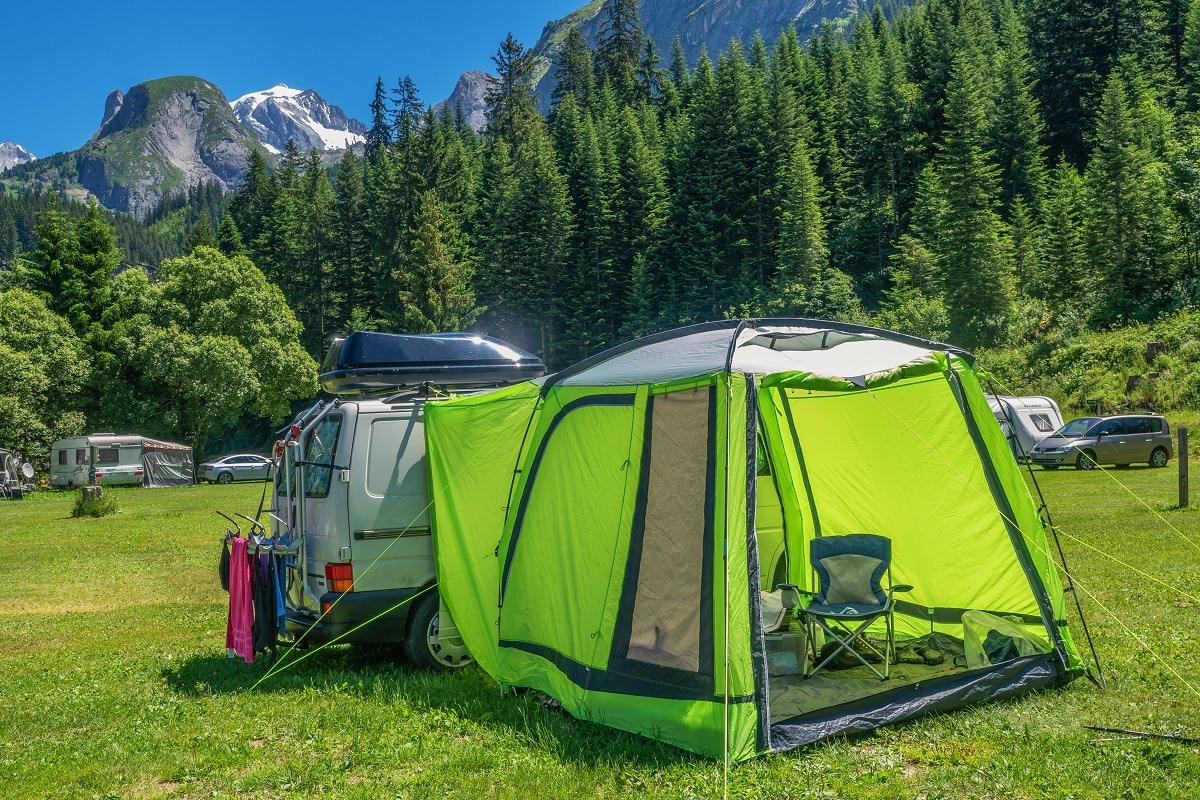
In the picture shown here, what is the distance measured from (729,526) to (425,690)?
278 cm

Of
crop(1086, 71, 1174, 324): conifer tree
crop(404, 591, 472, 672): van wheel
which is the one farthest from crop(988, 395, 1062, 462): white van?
crop(404, 591, 472, 672): van wheel

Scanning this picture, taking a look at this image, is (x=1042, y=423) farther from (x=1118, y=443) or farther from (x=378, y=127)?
(x=378, y=127)

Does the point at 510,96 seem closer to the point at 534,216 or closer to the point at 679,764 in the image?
the point at 534,216

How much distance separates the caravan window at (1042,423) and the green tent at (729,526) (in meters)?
19.5

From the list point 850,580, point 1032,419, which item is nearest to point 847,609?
point 850,580

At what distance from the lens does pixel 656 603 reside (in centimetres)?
554

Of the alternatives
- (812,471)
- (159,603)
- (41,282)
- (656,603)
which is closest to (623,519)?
(656,603)

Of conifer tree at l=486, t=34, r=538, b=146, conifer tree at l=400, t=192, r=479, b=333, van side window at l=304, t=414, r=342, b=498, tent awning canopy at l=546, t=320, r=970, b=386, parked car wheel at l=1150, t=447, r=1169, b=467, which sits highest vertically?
conifer tree at l=486, t=34, r=538, b=146

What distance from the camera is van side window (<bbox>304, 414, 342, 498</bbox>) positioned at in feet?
23.1

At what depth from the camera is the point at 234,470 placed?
37.7 metres

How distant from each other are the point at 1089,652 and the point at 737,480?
3502 mm

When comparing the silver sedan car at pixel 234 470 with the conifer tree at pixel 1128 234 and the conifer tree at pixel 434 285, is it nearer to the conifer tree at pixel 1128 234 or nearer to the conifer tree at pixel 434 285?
the conifer tree at pixel 434 285

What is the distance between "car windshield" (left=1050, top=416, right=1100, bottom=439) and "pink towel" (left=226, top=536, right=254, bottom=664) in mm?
21577

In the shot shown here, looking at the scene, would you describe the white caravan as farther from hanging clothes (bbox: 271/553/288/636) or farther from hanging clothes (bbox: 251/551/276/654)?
hanging clothes (bbox: 271/553/288/636)
